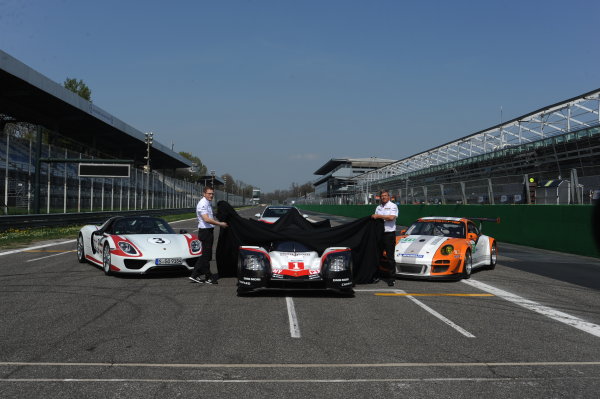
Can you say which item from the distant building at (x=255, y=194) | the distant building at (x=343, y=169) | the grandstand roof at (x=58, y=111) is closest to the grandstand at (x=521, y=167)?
the grandstand roof at (x=58, y=111)

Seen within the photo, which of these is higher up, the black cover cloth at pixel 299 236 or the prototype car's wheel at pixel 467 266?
the black cover cloth at pixel 299 236

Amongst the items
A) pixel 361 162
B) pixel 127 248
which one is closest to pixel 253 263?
pixel 127 248

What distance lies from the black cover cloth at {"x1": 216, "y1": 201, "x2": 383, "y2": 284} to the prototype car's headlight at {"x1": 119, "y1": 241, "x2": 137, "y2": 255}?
5.33ft

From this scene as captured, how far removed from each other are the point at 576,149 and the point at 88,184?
2834 cm

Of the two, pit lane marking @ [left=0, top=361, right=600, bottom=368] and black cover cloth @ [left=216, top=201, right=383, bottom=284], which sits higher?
black cover cloth @ [left=216, top=201, right=383, bottom=284]

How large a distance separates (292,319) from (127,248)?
4521 mm

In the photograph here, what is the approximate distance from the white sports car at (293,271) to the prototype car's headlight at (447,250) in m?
2.72

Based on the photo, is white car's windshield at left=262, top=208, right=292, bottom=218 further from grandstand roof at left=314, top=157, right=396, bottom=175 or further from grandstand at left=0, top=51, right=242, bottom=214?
grandstand roof at left=314, top=157, right=396, bottom=175

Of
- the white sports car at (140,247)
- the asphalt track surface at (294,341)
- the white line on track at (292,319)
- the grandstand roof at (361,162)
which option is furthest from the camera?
the grandstand roof at (361,162)

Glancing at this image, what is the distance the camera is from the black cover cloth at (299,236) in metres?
8.68

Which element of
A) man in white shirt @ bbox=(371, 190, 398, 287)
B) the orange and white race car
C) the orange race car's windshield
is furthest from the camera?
the orange race car's windshield

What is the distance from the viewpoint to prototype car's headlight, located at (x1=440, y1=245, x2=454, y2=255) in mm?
9781

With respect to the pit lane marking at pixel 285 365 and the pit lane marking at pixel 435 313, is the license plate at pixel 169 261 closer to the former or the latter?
the pit lane marking at pixel 435 313

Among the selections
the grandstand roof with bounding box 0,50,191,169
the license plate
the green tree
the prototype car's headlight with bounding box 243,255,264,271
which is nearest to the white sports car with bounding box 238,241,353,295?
the prototype car's headlight with bounding box 243,255,264,271
